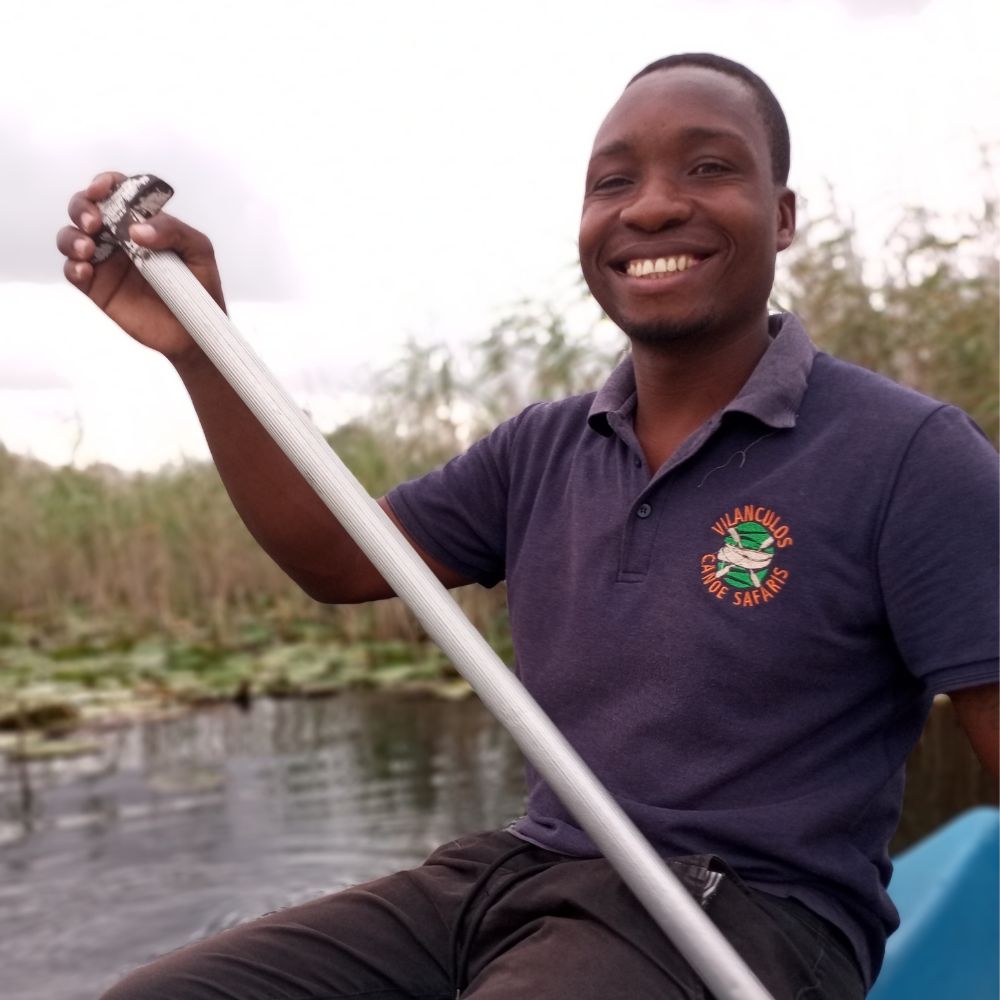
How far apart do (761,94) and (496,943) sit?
0.82m

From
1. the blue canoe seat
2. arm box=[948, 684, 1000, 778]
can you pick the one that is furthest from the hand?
the blue canoe seat

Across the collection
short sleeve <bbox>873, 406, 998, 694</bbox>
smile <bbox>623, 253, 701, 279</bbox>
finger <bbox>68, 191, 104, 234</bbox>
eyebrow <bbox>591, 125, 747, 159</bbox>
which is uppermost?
eyebrow <bbox>591, 125, 747, 159</bbox>

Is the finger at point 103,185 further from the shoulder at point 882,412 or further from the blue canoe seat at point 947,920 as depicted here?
the blue canoe seat at point 947,920

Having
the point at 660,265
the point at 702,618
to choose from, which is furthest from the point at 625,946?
the point at 660,265

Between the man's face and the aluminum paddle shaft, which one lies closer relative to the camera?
the aluminum paddle shaft

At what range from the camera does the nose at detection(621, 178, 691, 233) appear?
1221mm

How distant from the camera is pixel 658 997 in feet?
3.19

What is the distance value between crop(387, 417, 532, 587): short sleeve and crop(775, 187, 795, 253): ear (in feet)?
1.07

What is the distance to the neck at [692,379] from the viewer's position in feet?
4.21

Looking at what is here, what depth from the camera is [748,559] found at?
43.5 inches

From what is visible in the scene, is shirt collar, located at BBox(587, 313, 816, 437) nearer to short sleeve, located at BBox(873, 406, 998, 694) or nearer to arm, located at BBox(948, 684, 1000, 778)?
short sleeve, located at BBox(873, 406, 998, 694)

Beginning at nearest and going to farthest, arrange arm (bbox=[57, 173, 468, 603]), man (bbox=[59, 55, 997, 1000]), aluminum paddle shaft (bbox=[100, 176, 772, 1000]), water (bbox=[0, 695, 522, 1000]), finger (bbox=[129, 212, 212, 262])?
aluminum paddle shaft (bbox=[100, 176, 772, 1000]) < man (bbox=[59, 55, 997, 1000]) < finger (bbox=[129, 212, 212, 262]) < arm (bbox=[57, 173, 468, 603]) < water (bbox=[0, 695, 522, 1000])

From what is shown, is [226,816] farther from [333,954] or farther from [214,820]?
[333,954]

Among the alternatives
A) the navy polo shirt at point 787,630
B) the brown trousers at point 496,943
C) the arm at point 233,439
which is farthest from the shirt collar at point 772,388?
the brown trousers at point 496,943
